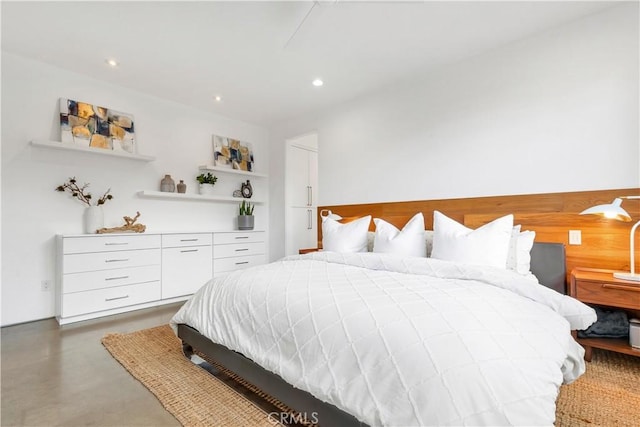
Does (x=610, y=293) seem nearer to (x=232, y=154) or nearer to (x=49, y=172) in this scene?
(x=232, y=154)

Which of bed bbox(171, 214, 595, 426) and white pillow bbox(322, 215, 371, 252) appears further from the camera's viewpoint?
white pillow bbox(322, 215, 371, 252)

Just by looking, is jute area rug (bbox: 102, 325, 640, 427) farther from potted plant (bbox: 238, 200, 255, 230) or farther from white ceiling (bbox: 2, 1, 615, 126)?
potted plant (bbox: 238, 200, 255, 230)

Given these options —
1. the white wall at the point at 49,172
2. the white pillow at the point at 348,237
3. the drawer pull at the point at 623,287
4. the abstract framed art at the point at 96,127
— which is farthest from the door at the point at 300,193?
the drawer pull at the point at 623,287

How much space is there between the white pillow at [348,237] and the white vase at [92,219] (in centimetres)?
240

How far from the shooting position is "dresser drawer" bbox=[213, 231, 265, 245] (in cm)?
395

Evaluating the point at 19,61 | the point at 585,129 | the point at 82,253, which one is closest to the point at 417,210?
the point at 585,129

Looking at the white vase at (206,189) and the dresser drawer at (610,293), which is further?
the white vase at (206,189)

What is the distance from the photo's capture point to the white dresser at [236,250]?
394 centimetres

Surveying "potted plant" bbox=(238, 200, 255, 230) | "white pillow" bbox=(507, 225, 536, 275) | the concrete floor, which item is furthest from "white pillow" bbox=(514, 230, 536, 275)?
"potted plant" bbox=(238, 200, 255, 230)

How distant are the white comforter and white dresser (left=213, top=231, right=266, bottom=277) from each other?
2.15 meters

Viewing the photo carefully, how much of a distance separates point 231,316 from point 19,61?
3330 mm

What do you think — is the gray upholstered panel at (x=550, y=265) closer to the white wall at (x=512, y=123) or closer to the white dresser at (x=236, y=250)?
the white wall at (x=512, y=123)

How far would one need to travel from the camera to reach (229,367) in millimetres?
1630

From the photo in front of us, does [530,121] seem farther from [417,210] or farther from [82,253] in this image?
[82,253]
